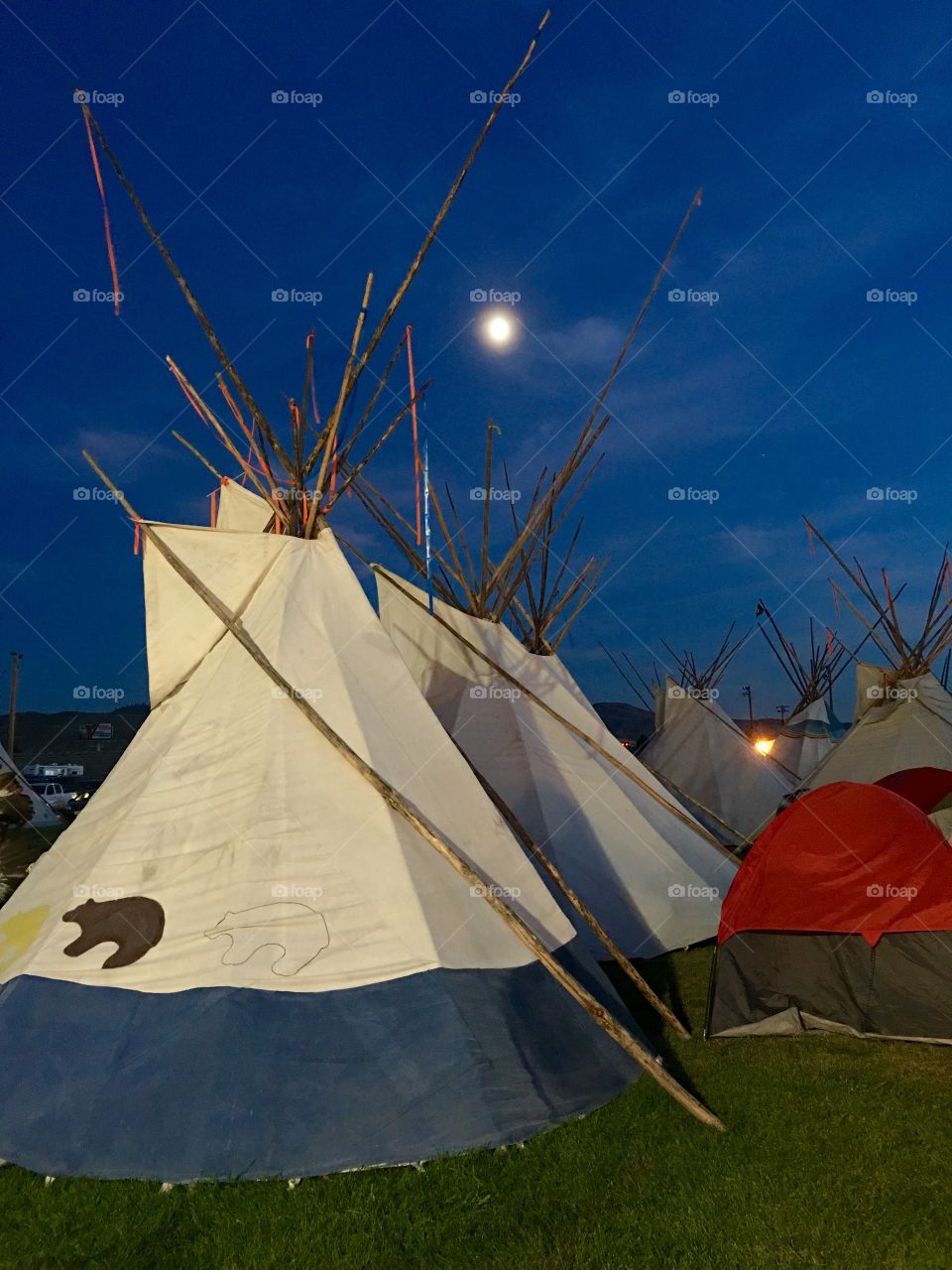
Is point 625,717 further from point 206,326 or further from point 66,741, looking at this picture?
point 206,326

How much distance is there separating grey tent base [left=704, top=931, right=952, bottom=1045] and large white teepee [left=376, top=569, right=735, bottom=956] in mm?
2095

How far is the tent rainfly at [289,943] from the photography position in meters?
3.49

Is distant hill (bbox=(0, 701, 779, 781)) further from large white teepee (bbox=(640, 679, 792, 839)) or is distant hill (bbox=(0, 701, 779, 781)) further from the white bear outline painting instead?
the white bear outline painting

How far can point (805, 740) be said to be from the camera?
70.3 feet

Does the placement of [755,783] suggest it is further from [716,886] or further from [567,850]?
[567,850]

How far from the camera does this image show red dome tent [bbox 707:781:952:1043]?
5.05m

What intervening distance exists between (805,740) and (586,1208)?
19752 millimetres

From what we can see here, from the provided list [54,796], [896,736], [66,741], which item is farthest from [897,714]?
[66,741]

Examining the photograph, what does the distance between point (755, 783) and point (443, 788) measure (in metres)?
11.9

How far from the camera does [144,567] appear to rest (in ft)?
19.2

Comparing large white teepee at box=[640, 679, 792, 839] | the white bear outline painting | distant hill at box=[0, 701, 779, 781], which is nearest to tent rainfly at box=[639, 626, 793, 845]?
large white teepee at box=[640, 679, 792, 839]

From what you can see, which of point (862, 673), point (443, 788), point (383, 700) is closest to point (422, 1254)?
point (443, 788)

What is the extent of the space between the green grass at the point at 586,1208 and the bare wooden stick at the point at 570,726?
4149 millimetres

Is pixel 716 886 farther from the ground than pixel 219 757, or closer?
closer
